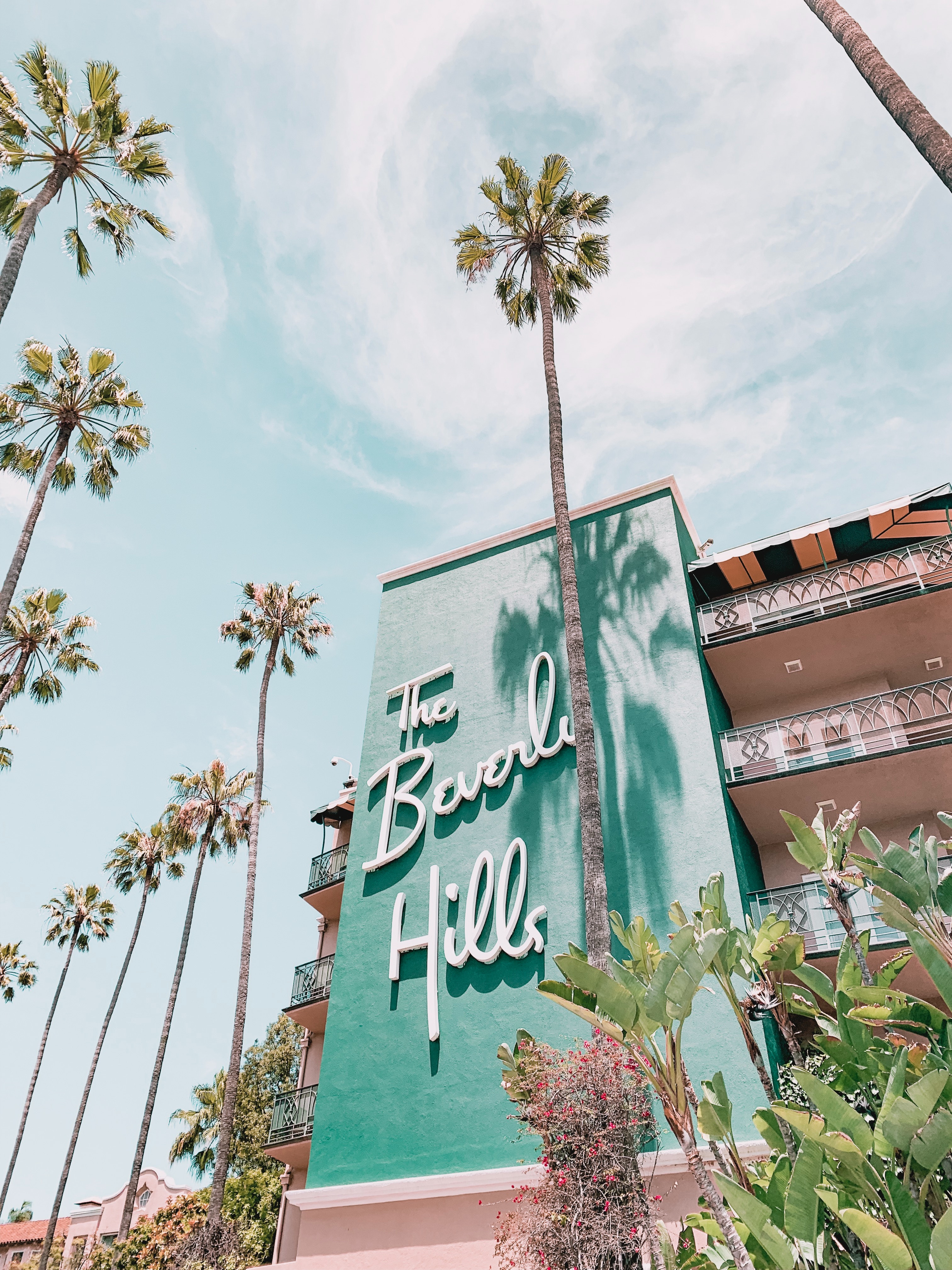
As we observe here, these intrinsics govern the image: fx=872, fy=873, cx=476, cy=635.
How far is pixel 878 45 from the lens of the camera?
10.1m

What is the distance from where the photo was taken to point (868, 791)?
14828 millimetres

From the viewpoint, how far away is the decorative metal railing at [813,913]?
42.6 feet

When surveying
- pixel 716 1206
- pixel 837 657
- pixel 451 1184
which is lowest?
pixel 716 1206

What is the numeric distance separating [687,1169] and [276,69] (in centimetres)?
1878

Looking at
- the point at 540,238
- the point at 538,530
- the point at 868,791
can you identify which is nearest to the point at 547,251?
the point at 540,238

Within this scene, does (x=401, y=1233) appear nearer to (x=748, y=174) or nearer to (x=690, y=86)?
(x=748, y=174)

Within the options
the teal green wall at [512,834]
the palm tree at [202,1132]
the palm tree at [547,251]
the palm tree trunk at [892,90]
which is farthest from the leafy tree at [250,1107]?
Answer: the palm tree trunk at [892,90]

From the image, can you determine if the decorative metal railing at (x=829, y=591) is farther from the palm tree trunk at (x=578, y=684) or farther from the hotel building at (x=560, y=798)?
the palm tree trunk at (x=578, y=684)

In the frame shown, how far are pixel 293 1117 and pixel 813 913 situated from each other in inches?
445

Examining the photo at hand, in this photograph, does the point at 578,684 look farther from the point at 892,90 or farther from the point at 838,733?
the point at 892,90

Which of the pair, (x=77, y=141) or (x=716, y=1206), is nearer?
(x=716, y=1206)

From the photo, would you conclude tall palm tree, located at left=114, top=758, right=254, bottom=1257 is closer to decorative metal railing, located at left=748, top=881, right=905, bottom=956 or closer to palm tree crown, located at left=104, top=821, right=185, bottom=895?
palm tree crown, located at left=104, top=821, right=185, bottom=895

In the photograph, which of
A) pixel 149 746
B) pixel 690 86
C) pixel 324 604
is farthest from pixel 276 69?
pixel 149 746

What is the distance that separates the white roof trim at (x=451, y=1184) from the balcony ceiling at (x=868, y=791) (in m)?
5.30
